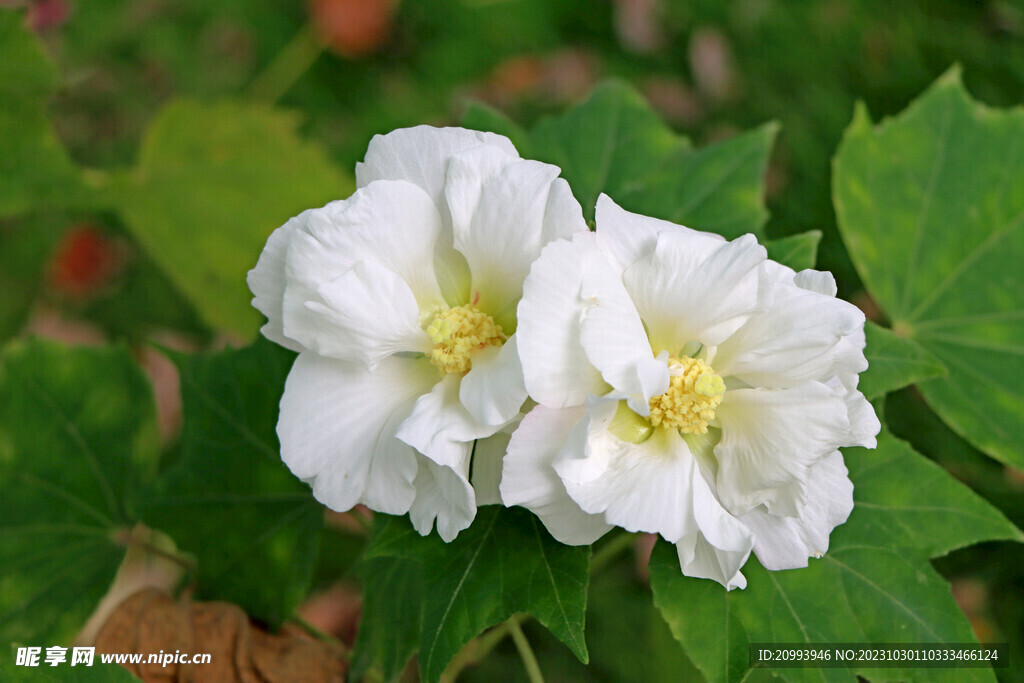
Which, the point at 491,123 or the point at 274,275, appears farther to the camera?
the point at 491,123

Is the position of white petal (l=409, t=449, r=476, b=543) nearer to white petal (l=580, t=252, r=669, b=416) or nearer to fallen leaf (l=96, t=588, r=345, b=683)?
white petal (l=580, t=252, r=669, b=416)

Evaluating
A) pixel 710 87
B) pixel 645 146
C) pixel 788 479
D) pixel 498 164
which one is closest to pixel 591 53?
pixel 710 87

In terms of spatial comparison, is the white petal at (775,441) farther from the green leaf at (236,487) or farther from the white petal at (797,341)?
the green leaf at (236,487)

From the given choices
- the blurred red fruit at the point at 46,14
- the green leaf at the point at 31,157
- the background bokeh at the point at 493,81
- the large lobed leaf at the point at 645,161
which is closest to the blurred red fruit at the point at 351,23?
the background bokeh at the point at 493,81

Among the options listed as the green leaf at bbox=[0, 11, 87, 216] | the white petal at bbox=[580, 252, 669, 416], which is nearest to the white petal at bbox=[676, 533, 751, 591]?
the white petal at bbox=[580, 252, 669, 416]

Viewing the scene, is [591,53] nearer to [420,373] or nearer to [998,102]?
[998,102]

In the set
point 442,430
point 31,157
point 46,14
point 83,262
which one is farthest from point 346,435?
point 83,262

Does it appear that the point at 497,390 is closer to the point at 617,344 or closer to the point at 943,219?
the point at 617,344
